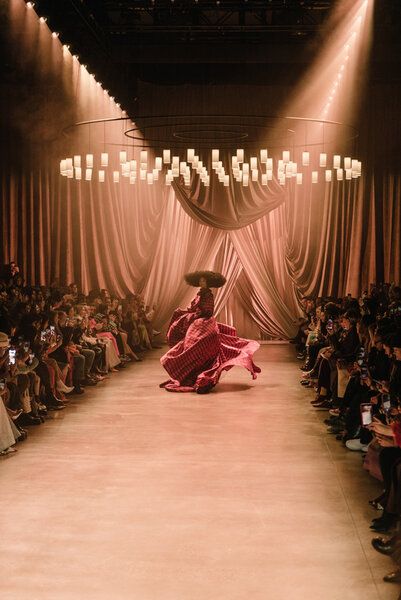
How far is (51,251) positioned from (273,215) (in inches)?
148

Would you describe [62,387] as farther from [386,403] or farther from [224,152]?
[224,152]

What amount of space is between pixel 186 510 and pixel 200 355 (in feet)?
14.7

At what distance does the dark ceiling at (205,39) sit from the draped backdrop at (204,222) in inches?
15.8

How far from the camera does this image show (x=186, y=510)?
4.76 metres

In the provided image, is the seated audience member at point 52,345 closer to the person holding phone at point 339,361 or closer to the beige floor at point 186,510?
the beige floor at point 186,510

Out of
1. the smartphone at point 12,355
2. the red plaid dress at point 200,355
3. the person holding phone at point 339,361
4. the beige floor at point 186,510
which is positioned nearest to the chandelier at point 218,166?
the red plaid dress at point 200,355

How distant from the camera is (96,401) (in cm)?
852

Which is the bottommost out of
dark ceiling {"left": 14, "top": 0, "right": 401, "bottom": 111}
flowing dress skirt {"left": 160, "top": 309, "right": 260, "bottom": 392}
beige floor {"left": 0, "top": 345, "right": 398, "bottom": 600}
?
beige floor {"left": 0, "top": 345, "right": 398, "bottom": 600}

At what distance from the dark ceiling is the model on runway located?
12.7ft

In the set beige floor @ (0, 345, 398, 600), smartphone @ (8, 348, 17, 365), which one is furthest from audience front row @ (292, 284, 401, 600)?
smartphone @ (8, 348, 17, 365)

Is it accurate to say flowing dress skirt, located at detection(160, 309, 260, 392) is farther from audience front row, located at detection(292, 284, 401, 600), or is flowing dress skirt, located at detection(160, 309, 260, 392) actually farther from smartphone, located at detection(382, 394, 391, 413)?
smartphone, located at detection(382, 394, 391, 413)

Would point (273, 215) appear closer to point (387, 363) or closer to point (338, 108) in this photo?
point (338, 108)

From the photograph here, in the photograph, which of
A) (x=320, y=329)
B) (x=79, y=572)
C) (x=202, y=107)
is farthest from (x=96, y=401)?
(x=202, y=107)

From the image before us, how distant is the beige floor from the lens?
371cm
